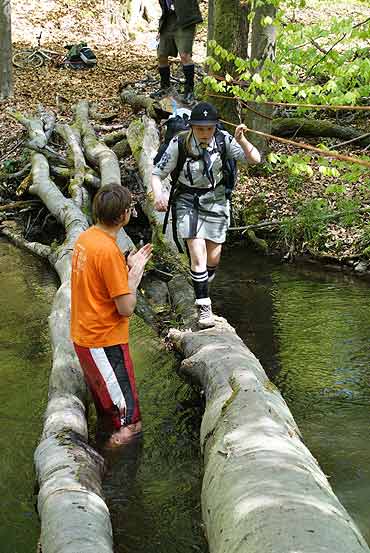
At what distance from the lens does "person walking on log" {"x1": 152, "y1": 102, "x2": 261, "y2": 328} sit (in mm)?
5723

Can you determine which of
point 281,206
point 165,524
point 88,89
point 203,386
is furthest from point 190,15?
point 165,524

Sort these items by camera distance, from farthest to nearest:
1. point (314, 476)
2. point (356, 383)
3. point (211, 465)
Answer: point (356, 383) → point (211, 465) → point (314, 476)

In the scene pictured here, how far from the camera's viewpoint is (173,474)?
4.86 metres

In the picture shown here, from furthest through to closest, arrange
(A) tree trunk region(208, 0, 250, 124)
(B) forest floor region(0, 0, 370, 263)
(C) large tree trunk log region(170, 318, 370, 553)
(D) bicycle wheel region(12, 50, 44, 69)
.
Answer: (D) bicycle wheel region(12, 50, 44, 69) < (A) tree trunk region(208, 0, 250, 124) < (B) forest floor region(0, 0, 370, 263) < (C) large tree trunk log region(170, 318, 370, 553)

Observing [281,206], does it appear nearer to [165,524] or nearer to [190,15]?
[190,15]

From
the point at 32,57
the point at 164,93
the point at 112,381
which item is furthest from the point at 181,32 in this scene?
the point at 112,381

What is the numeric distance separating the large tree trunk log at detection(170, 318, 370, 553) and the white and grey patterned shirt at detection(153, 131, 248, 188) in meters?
1.71

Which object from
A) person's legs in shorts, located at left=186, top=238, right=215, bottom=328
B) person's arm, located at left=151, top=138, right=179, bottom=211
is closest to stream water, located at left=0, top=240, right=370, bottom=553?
person's legs in shorts, located at left=186, top=238, right=215, bottom=328

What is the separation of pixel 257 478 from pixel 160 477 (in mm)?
1676

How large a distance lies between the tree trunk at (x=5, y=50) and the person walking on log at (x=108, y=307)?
12.4 metres

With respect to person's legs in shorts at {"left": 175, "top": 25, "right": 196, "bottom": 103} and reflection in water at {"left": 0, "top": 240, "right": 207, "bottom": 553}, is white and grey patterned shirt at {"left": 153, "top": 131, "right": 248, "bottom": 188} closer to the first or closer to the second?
reflection in water at {"left": 0, "top": 240, "right": 207, "bottom": 553}

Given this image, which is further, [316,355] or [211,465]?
[316,355]

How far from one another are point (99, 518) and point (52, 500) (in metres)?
0.29

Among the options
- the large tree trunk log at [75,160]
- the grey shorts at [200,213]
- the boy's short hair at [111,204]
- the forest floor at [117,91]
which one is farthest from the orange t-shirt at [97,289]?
the large tree trunk log at [75,160]
